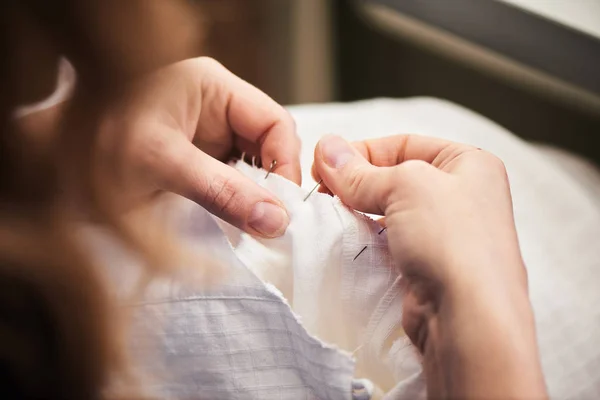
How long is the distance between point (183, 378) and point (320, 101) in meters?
0.72

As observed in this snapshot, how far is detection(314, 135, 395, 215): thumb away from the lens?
0.37m

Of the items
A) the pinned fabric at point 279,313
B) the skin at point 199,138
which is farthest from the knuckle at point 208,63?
the pinned fabric at point 279,313

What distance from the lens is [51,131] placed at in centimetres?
33

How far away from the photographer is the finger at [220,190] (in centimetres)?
39

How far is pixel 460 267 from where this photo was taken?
0.32 m

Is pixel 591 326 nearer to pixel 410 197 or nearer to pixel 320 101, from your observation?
pixel 410 197

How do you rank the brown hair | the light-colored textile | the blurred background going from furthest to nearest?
the blurred background, the light-colored textile, the brown hair

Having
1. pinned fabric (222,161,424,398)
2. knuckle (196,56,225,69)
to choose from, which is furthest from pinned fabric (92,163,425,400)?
knuckle (196,56,225,69)

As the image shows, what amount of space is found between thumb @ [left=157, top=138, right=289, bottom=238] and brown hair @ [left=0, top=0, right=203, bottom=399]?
5cm

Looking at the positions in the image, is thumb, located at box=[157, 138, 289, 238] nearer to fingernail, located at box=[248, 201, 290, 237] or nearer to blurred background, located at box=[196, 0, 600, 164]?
fingernail, located at box=[248, 201, 290, 237]

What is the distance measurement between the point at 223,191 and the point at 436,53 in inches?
22.2

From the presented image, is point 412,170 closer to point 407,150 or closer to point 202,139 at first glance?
point 407,150

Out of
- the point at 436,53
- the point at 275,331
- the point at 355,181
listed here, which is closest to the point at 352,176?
the point at 355,181

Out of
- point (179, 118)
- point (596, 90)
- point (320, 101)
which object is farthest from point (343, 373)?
point (320, 101)
